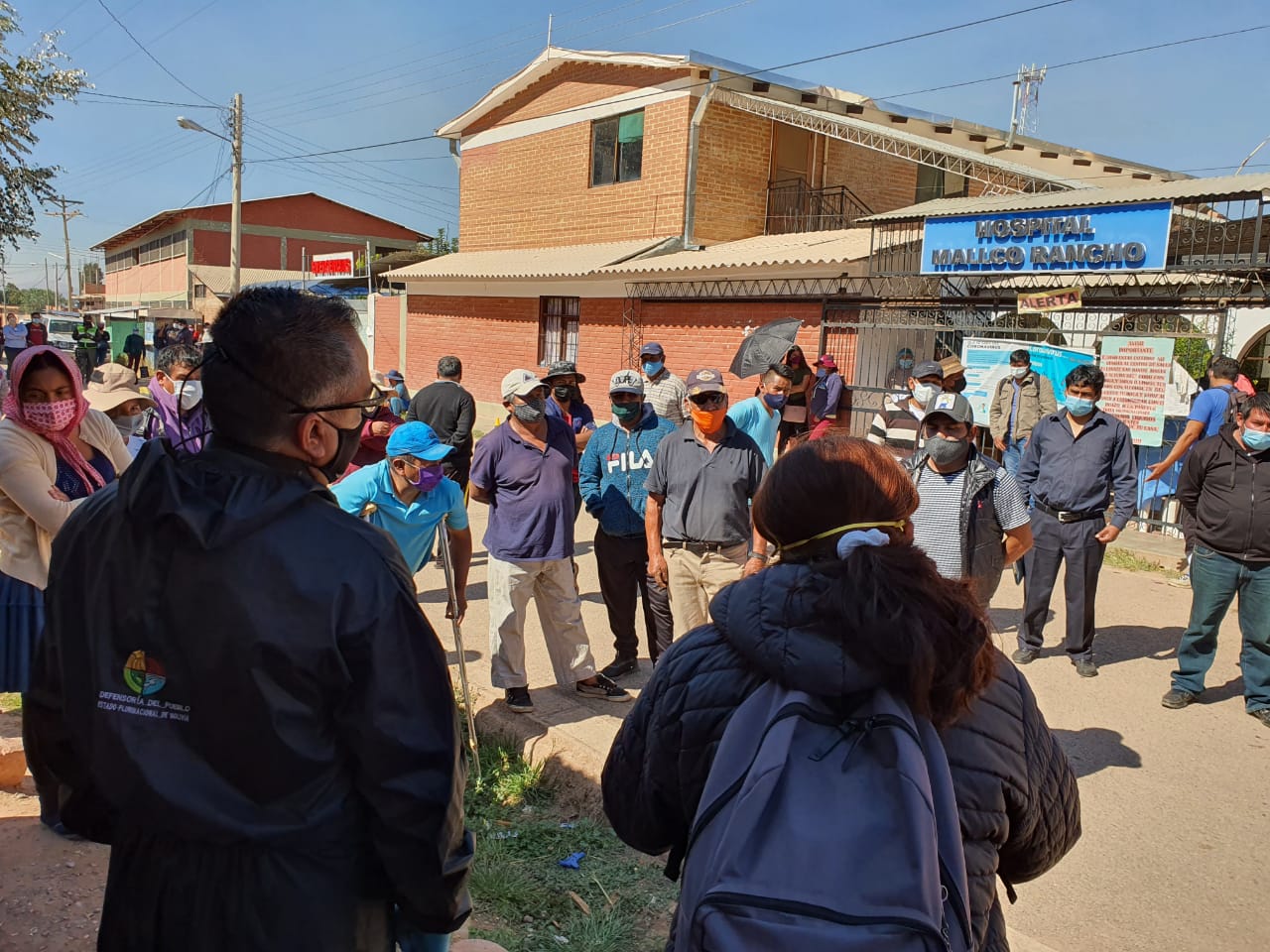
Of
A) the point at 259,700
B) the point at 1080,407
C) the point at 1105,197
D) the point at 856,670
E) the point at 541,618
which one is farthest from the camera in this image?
the point at 1105,197

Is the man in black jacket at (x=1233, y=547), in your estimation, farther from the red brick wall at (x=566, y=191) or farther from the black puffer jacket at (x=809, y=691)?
the red brick wall at (x=566, y=191)

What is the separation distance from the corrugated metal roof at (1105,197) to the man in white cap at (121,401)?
29.1 ft

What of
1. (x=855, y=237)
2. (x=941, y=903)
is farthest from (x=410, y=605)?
(x=855, y=237)

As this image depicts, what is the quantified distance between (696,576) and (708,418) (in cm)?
86

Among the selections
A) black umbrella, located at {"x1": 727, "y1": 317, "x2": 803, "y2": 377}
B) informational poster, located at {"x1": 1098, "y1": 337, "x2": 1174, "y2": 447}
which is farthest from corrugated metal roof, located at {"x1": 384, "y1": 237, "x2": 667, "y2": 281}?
informational poster, located at {"x1": 1098, "y1": 337, "x2": 1174, "y2": 447}

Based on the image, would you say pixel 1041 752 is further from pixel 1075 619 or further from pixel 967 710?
pixel 1075 619

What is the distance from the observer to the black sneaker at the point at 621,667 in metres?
5.77

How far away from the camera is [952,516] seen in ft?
15.7

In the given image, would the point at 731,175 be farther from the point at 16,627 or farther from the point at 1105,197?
the point at 16,627

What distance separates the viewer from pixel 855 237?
14125 mm

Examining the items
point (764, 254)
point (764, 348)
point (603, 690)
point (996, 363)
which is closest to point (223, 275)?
point (764, 254)

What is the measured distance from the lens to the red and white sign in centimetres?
3056

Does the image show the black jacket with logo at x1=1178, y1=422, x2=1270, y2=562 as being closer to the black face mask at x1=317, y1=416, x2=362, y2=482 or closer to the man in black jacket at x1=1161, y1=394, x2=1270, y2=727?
the man in black jacket at x1=1161, y1=394, x2=1270, y2=727

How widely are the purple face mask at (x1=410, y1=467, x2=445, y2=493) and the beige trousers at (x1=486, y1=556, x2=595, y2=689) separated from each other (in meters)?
0.92
